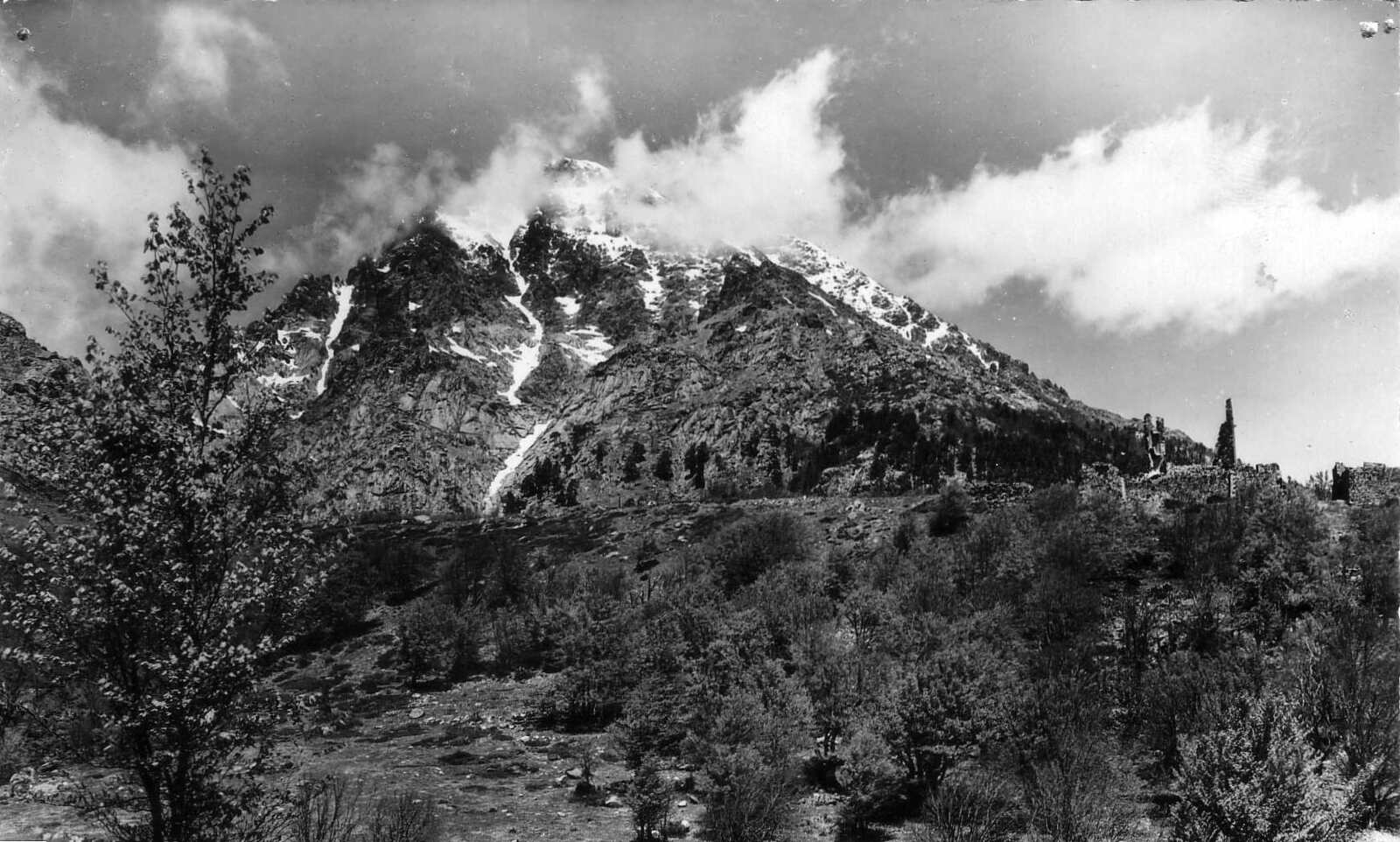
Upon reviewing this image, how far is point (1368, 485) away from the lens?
59.5m

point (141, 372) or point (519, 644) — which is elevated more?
point (141, 372)

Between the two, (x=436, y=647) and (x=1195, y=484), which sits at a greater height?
(x=1195, y=484)

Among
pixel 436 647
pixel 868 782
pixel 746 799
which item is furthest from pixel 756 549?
pixel 746 799

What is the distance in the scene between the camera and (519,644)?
182 feet

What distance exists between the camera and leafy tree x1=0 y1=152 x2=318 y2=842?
27.8 ft

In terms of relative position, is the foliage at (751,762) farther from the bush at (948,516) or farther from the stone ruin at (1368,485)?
the stone ruin at (1368,485)

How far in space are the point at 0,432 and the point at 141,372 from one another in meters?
1.96

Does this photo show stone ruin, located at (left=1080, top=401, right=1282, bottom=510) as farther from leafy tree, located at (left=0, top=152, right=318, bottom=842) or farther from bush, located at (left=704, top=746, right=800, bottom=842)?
leafy tree, located at (left=0, top=152, right=318, bottom=842)

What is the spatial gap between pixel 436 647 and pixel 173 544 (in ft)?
165

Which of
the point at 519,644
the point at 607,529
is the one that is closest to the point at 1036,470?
the point at 607,529

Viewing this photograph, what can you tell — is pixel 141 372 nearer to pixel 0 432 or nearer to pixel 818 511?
pixel 0 432

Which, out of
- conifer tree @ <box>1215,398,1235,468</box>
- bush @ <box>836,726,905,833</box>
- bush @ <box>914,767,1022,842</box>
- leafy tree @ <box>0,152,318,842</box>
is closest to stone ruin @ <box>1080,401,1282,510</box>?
conifer tree @ <box>1215,398,1235,468</box>

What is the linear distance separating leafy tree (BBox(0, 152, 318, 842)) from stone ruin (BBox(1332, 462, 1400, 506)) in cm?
7679

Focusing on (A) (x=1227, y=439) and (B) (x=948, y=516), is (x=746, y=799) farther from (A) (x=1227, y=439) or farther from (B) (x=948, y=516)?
(A) (x=1227, y=439)
